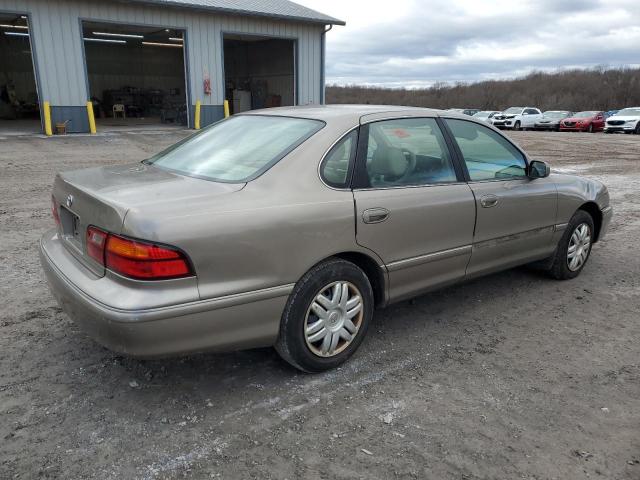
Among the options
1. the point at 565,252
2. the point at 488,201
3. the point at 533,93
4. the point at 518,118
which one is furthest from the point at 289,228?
the point at 533,93

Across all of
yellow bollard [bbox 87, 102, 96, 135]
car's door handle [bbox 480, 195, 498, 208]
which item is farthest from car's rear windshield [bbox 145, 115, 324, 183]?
yellow bollard [bbox 87, 102, 96, 135]

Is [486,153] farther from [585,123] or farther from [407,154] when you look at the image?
[585,123]

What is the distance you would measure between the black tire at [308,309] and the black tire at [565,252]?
2.31 metres

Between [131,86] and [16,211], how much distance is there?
24959mm

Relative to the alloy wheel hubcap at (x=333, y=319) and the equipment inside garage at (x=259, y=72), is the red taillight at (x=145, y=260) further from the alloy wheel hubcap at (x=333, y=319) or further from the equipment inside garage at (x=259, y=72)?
the equipment inside garage at (x=259, y=72)

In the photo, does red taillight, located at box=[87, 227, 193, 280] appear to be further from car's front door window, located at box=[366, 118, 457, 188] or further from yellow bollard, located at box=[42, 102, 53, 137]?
yellow bollard, located at box=[42, 102, 53, 137]

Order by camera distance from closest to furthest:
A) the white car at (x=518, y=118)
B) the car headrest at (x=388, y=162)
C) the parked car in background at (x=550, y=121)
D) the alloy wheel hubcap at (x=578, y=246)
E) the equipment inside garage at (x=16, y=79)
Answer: the car headrest at (x=388, y=162), the alloy wheel hubcap at (x=578, y=246), the equipment inside garage at (x=16, y=79), the parked car in background at (x=550, y=121), the white car at (x=518, y=118)

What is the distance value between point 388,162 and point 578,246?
2.44 m

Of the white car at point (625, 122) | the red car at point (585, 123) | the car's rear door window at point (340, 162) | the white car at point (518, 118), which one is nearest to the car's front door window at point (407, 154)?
the car's rear door window at point (340, 162)

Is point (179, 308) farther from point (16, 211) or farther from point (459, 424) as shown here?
point (16, 211)

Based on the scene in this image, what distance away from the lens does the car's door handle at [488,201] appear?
12.4ft

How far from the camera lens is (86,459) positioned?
7.82 feet

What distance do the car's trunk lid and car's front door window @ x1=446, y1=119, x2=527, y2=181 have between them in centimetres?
185

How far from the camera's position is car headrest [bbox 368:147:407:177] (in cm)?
330
